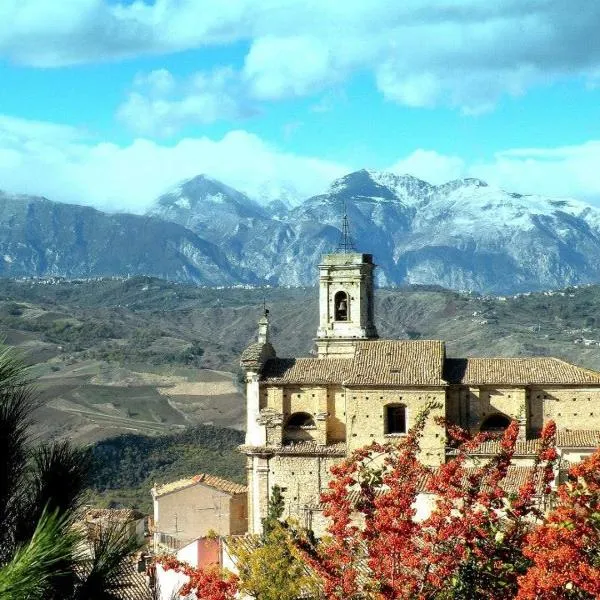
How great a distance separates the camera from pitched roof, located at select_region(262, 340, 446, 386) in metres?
40.4

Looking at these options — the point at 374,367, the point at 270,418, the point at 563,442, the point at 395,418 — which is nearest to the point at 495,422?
the point at 563,442

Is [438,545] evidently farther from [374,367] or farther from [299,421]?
[299,421]

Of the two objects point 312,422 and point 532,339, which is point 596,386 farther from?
point 532,339

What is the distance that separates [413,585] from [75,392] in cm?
12809

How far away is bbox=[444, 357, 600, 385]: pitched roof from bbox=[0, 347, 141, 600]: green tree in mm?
31350

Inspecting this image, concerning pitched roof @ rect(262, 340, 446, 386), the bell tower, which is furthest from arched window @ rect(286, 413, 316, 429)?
the bell tower

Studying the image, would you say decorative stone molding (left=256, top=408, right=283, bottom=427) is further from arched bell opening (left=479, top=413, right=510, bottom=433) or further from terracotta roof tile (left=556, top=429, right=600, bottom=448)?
terracotta roof tile (left=556, top=429, right=600, bottom=448)

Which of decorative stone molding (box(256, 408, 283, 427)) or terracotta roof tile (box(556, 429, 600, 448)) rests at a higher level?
decorative stone molding (box(256, 408, 283, 427))

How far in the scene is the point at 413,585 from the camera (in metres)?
16.0

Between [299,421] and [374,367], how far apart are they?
10.7 ft

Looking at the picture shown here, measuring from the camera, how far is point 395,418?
40625 millimetres

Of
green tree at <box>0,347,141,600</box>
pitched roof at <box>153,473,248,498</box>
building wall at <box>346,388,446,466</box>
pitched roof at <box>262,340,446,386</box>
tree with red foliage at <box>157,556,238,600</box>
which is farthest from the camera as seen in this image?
pitched roof at <box>153,473,248,498</box>

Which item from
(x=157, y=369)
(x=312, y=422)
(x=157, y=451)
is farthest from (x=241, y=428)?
(x=312, y=422)

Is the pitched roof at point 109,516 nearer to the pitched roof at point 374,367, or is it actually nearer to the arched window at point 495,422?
the pitched roof at point 374,367
